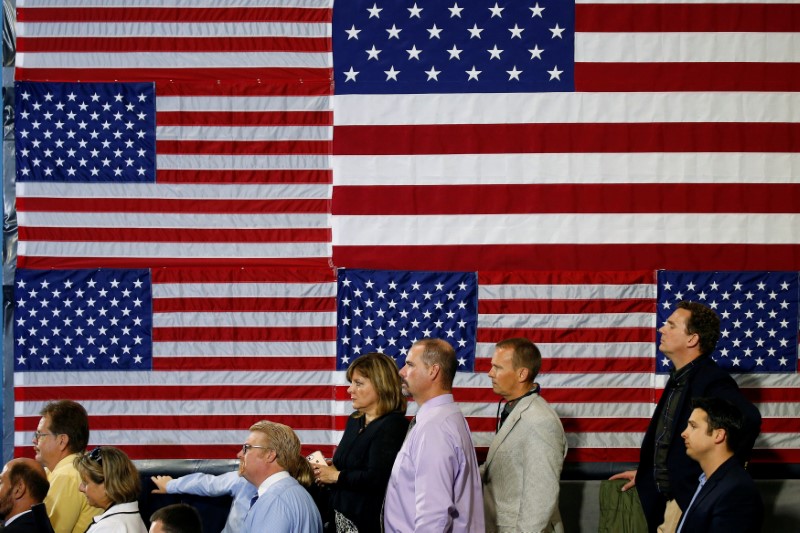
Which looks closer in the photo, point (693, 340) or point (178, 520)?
point (178, 520)

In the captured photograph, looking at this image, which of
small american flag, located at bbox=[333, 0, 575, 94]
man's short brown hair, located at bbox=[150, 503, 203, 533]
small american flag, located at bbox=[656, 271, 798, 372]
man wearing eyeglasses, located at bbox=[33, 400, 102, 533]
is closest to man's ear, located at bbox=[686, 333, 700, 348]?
small american flag, located at bbox=[656, 271, 798, 372]

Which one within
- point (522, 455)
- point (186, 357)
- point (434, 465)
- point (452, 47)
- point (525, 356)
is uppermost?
point (452, 47)

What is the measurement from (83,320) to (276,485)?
2703 mm

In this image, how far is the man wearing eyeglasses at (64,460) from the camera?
4664mm

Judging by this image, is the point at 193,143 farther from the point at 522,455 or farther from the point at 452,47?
the point at 522,455

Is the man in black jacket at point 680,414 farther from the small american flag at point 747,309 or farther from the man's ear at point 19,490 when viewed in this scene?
the man's ear at point 19,490

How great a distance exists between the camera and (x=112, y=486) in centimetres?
415

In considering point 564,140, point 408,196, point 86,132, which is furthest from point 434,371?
point 86,132

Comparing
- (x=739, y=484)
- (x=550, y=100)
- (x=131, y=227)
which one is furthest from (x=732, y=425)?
(x=131, y=227)

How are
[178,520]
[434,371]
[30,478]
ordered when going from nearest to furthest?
1. [178,520]
2. [434,371]
3. [30,478]

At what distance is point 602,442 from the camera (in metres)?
6.12

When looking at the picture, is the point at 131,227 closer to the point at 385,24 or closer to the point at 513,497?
the point at 385,24

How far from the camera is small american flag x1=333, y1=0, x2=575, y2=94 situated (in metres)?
6.07

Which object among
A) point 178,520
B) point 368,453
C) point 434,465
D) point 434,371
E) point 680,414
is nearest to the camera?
point 178,520
